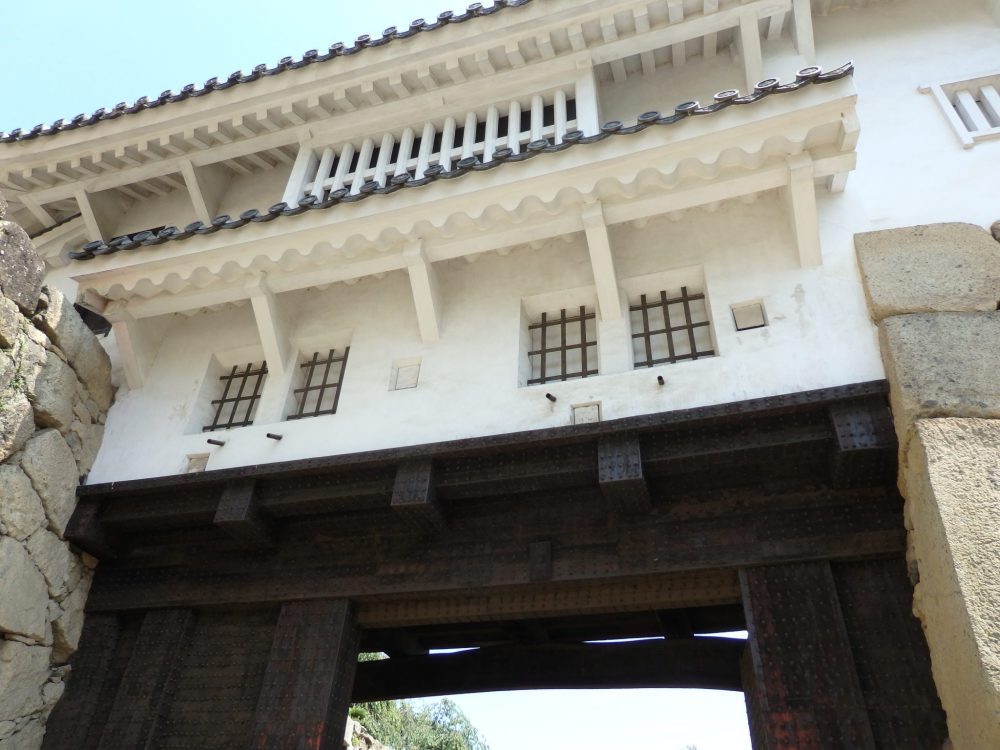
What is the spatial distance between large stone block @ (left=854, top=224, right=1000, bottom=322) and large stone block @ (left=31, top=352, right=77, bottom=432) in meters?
6.67

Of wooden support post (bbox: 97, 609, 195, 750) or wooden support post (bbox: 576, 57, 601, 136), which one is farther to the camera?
wooden support post (bbox: 576, 57, 601, 136)

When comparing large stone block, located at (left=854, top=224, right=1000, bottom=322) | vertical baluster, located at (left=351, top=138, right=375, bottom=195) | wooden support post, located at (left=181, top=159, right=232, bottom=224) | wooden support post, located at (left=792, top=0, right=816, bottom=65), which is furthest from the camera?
wooden support post, located at (left=181, top=159, right=232, bottom=224)

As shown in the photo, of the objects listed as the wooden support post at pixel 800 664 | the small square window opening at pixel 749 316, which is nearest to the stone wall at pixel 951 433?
the wooden support post at pixel 800 664

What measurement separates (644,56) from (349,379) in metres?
4.65

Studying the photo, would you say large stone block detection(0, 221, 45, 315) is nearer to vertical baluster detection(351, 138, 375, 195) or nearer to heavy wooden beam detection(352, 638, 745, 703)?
vertical baluster detection(351, 138, 375, 195)

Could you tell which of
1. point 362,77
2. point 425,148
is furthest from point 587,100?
point 362,77

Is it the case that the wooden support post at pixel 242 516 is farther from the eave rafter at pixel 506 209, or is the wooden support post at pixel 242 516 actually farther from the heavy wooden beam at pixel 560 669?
the heavy wooden beam at pixel 560 669

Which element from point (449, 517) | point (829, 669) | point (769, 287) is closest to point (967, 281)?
point (769, 287)

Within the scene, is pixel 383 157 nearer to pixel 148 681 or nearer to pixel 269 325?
pixel 269 325

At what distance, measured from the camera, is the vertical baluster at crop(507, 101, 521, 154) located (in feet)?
24.5

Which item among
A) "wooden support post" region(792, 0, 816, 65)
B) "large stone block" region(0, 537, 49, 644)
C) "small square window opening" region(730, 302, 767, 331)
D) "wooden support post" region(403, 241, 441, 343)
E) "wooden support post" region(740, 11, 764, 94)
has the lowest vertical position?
"large stone block" region(0, 537, 49, 644)

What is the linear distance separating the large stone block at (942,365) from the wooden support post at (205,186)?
23.8ft

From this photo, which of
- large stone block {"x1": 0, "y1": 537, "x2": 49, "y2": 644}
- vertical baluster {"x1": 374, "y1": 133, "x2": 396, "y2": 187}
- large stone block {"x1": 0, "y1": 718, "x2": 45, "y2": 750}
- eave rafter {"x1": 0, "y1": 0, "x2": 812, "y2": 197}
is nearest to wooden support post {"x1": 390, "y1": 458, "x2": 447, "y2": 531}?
large stone block {"x1": 0, "y1": 537, "x2": 49, "y2": 644}

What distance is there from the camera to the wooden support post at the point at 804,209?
5717 millimetres
